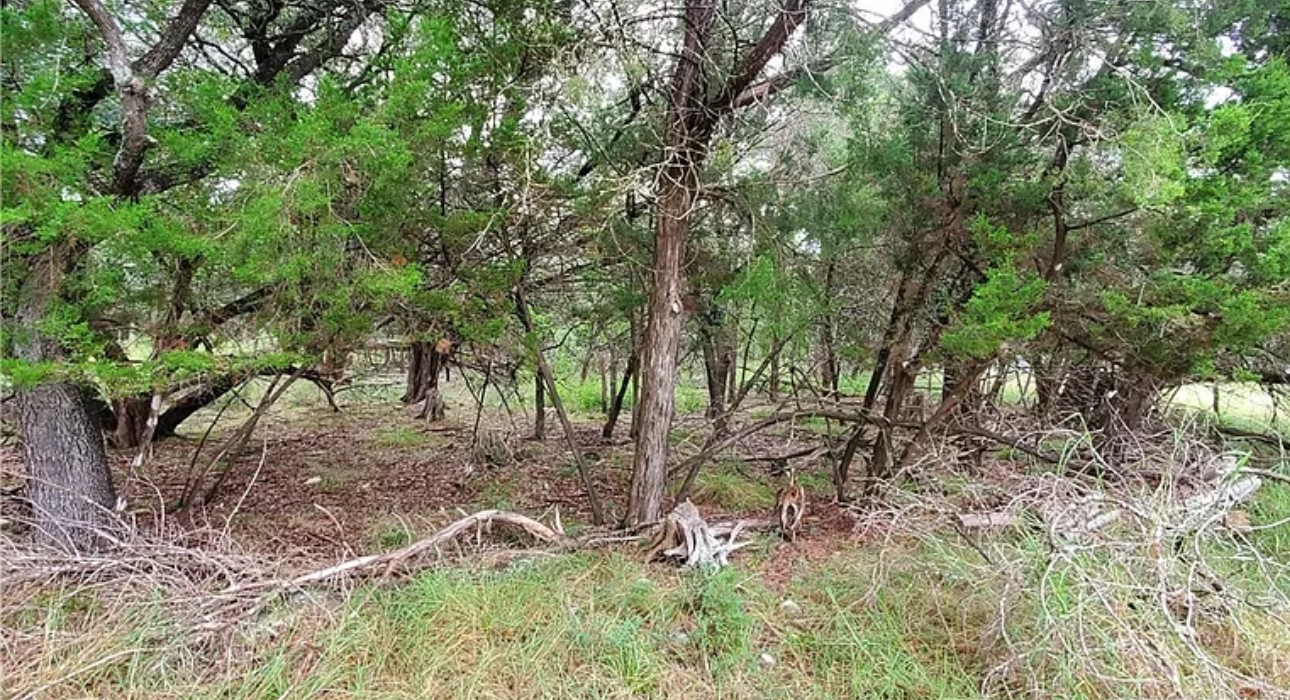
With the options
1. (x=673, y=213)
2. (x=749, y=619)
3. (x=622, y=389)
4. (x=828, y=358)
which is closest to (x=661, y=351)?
(x=673, y=213)

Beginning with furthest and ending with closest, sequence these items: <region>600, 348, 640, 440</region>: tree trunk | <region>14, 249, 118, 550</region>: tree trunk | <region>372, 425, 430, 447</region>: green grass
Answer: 1. <region>372, 425, 430, 447</region>: green grass
2. <region>600, 348, 640, 440</region>: tree trunk
3. <region>14, 249, 118, 550</region>: tree trunk

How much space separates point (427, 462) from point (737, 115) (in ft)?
14.1

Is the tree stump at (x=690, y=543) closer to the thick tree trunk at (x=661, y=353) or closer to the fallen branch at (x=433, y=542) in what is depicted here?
the thick tree trunk at (x=661, y=353)

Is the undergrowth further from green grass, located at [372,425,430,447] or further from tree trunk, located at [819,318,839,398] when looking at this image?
green grass, located at [372,425,430,447]

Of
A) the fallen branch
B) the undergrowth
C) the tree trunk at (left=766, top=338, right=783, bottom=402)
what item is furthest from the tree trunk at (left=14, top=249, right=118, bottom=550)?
the tree trunk at (left=766, top=338, right=783, bottom=402)

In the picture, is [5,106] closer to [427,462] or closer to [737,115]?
[737,115]

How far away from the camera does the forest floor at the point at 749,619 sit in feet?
7.55

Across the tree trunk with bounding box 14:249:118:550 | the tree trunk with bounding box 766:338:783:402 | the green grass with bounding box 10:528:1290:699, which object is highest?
the tree trunk with bounding box 766:338:783:402

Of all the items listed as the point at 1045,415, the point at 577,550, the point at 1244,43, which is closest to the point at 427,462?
the point at 577,550

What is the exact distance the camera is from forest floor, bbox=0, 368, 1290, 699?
230 centimetres

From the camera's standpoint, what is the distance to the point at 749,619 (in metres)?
2.80

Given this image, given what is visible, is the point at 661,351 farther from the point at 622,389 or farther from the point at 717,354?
the point at 622,389

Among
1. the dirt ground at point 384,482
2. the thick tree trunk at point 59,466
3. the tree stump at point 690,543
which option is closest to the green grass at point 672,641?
the tree stump at point 690,543

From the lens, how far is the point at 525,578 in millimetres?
3105
